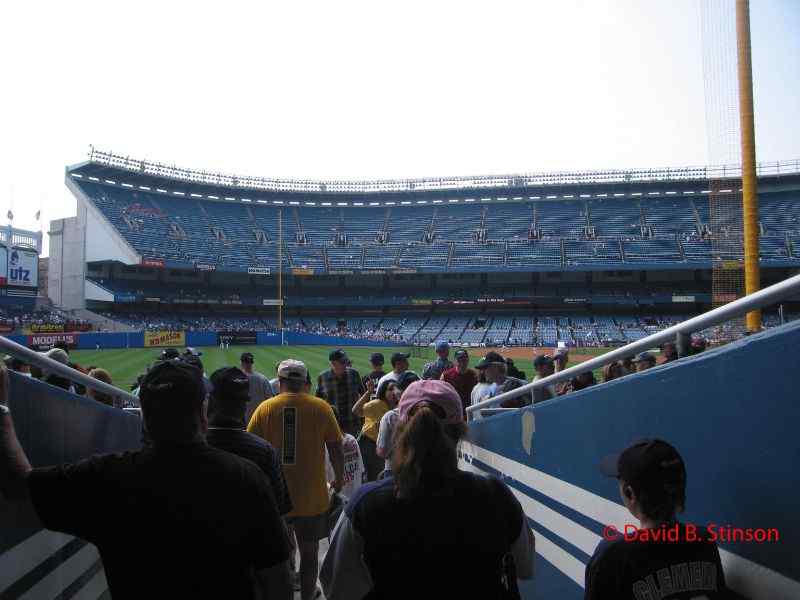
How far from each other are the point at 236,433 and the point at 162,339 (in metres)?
40.2

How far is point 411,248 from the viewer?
59219mm

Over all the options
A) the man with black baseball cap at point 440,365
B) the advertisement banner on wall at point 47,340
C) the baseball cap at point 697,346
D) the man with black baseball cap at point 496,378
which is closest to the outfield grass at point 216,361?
the advertisement banner on wall at point 47,340

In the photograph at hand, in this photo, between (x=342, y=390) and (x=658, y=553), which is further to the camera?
(x=342, y=390)

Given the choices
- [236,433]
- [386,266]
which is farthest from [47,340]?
[236,433]

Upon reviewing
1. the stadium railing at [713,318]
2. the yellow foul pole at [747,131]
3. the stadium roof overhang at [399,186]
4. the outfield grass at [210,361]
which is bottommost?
the outfield grass at [210,361]

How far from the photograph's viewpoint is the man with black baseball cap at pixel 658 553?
1576 mm

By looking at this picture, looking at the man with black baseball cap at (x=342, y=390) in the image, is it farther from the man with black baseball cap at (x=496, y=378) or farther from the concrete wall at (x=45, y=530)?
the concrete wall at (x=45, y=530)

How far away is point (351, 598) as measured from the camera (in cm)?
186

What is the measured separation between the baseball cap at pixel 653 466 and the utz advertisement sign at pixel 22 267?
162 feet

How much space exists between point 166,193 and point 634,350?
65.7 m

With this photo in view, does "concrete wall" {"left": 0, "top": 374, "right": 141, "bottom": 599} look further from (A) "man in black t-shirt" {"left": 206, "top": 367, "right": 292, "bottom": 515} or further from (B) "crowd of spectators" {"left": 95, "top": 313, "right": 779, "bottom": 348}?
(B) "crowd of spectators" {"left": 95, "top": 313, "right": 779, "bottom": 348}

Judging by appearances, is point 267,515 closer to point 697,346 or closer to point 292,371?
point 292,371

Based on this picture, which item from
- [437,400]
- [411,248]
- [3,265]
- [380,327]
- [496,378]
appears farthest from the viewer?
[411,248]

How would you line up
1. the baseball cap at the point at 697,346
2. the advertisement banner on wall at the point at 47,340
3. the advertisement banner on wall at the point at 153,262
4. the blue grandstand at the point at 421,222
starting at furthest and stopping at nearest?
the blue grandstand at the point at 421,222 → the advertisement banner on wall at the point at 153,262 → the advertisement banner on wall at the point at 47,340 → the baseball cap at the point at 697,346
